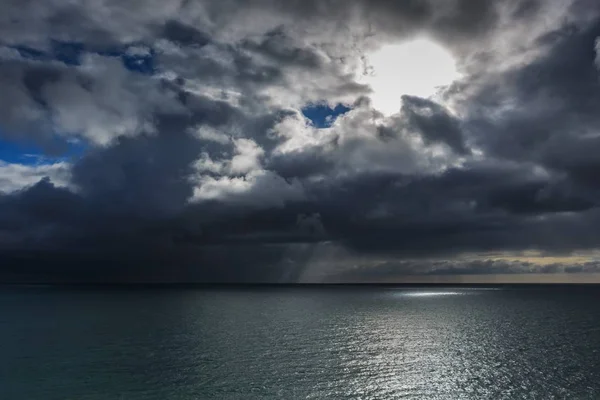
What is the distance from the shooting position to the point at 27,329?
342 feet

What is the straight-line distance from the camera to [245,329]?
107688 millimetres

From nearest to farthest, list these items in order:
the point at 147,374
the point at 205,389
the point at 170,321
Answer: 1. the point at 205,389
2. the point at 147,374
3. the point at 170,321

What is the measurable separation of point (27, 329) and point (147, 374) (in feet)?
216

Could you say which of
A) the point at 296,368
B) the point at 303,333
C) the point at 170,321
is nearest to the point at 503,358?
the point at 296,368

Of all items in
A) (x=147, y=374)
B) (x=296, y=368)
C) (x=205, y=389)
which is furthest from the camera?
(x=296, y=368)

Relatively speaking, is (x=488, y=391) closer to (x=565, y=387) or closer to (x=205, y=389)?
(x=565, y=387)

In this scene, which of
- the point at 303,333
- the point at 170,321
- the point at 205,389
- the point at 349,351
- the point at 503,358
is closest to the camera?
the point at 205,389

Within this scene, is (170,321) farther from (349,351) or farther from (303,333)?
(349,351)

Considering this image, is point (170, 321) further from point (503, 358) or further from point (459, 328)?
point (503, 358)

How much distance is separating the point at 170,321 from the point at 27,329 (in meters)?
36.3

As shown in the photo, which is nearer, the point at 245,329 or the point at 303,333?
the point at 303,333

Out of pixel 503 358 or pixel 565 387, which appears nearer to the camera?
pixel 565 387

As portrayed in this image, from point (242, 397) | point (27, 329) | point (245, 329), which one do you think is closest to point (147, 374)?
point (242, 397)

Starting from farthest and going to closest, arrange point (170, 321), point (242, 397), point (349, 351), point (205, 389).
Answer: point (170, 321) < point (349, 351) < point (205, 389) < point (242, 397)
